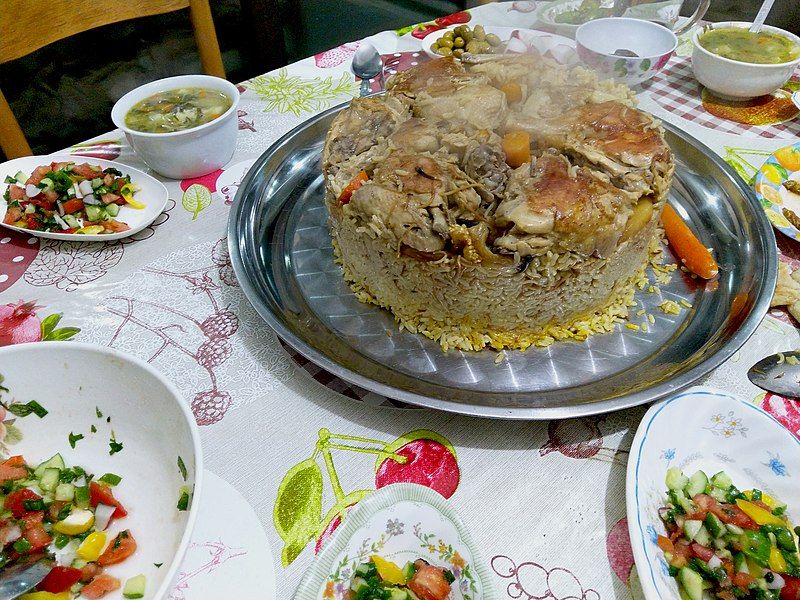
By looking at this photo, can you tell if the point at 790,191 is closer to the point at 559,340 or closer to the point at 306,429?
the point at 559,340

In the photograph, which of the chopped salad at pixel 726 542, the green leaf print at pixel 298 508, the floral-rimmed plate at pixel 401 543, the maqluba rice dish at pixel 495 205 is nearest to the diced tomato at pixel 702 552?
the chopped salad at pixel 726 542

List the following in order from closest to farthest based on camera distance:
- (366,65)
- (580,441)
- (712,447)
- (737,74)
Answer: (712,447) → (580,441) → (737,74) → (366,65)

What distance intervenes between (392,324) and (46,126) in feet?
17.2

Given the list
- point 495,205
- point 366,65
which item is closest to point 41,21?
point 366,65

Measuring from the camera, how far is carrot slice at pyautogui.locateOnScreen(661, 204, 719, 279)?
7.68 ft

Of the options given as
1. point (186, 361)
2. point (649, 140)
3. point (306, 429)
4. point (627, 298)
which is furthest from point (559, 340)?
point (186, 361)

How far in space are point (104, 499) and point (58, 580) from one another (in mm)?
201

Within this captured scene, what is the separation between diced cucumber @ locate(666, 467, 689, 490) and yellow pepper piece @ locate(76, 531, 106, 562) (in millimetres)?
1498

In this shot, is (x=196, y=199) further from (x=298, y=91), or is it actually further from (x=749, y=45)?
(x=749, y=45)

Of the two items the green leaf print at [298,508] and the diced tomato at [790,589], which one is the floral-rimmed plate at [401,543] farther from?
the diced tomato at [790,589]

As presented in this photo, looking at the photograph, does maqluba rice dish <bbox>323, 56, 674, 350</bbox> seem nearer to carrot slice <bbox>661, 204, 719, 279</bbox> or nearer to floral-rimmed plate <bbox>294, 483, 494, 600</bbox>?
carrot slice <bbox>661, 204, 719, 279</bbox>

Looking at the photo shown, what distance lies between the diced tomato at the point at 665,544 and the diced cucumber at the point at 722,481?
26 centimetres

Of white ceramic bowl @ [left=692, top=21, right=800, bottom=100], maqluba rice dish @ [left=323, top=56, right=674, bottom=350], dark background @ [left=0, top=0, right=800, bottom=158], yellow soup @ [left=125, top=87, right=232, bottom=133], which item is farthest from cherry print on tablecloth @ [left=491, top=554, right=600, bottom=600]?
dark background @ [left=0, top=0, right=800, bottom=158]

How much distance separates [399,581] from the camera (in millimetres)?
1363
